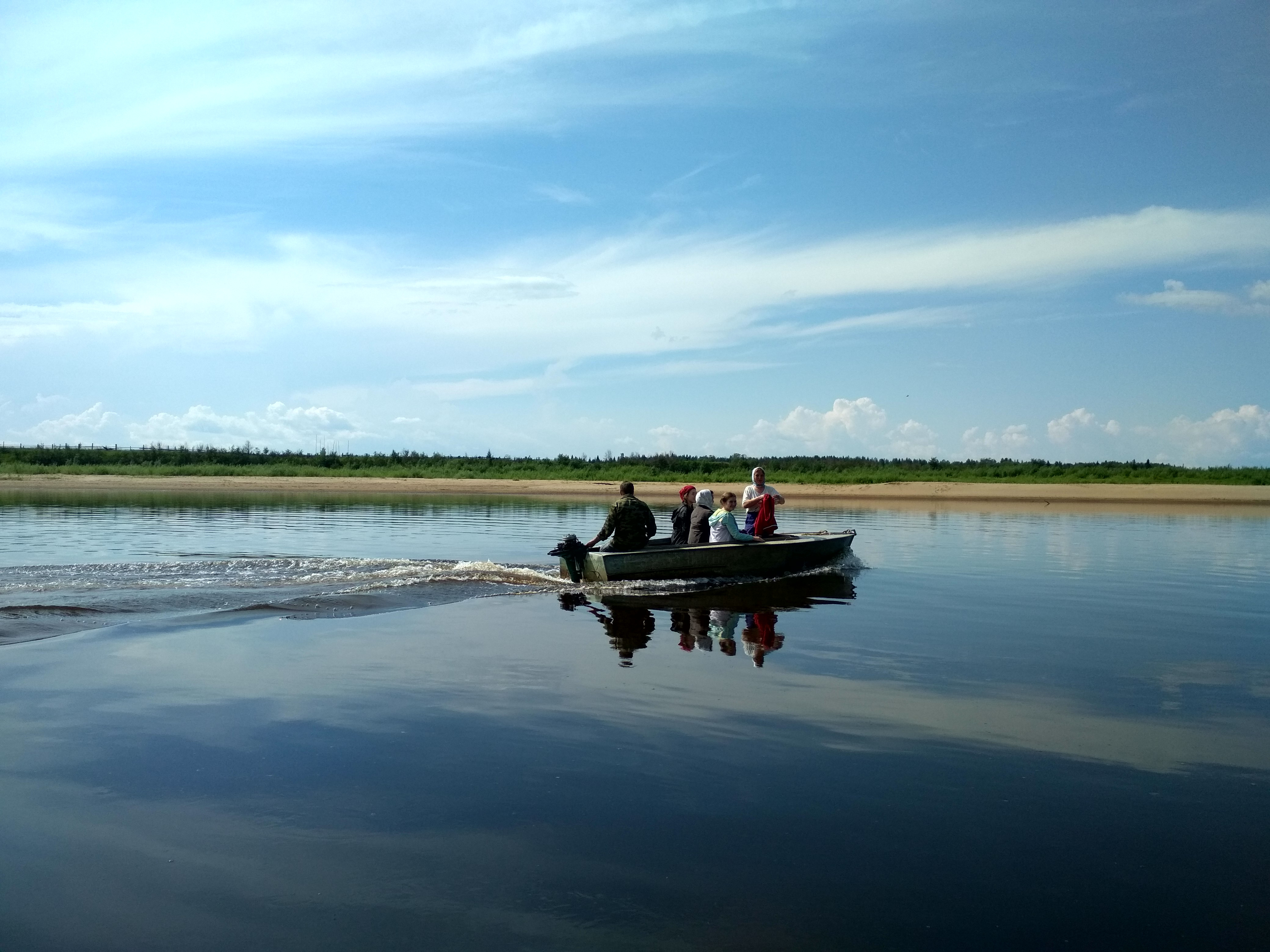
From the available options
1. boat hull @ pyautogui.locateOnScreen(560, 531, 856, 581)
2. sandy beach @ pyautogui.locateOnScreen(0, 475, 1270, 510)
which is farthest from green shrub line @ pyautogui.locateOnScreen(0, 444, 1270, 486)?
boat hull @ pyautogui.locateOnScreen(560, 531, 856, 581)

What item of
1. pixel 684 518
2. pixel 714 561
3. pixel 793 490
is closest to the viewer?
pixel 714 561

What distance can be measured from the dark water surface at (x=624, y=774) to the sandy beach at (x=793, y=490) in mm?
33506

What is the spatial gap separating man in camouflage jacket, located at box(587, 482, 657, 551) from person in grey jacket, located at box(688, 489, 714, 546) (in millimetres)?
821

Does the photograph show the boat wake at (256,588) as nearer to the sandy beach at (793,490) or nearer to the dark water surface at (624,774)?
the dark water surface at (624,774)

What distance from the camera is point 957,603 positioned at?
13.9 meters

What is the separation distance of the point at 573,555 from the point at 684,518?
8.79ft

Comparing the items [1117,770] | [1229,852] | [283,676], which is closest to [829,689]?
[1117,770]

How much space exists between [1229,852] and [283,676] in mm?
7032

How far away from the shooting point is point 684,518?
57.0 ft

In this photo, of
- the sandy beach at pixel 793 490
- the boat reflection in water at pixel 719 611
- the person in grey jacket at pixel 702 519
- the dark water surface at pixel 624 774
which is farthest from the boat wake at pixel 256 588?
the sandy beach at pixel 793 490

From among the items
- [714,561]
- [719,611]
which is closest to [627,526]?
[714,561]

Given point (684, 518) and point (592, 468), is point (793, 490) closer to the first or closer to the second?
point (592, 468)

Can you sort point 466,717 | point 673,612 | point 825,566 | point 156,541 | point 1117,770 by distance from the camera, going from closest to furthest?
point 1117,770 → point 466,717 → point 673,612 → point 825,566 → point 156,541

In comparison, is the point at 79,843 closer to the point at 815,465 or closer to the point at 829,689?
the point at 829,689
